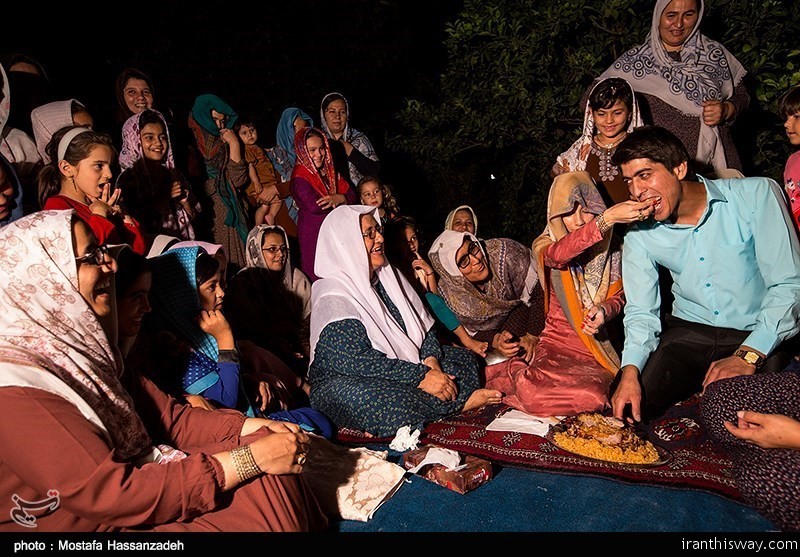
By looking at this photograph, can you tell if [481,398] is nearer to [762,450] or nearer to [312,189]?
[762,450]

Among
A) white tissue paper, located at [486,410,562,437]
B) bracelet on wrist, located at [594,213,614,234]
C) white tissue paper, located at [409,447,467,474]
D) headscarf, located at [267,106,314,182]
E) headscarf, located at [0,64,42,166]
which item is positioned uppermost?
headscarf, located at [0,64,42,166]

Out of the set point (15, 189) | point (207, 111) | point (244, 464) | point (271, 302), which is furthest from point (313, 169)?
point (244, 464)

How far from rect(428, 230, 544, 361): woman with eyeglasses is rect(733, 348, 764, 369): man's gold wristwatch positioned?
1.55 m

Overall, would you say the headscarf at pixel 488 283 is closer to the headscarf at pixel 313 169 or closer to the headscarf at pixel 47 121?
the headscarf at pixel 313 169

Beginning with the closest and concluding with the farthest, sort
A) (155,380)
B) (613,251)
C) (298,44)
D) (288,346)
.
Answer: (155,380) → (613,251) → (288,346) → (298,44)

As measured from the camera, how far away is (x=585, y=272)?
11.9 feet

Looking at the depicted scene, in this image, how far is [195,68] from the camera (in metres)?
7.56

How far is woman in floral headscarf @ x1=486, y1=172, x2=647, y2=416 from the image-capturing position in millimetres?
3322

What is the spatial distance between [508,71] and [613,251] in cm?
206

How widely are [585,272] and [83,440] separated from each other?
2874mm

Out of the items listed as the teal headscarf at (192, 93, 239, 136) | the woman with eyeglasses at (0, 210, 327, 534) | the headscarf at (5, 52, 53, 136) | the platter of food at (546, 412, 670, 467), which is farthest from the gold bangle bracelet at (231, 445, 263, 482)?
the teal headscarf at (192, 93, 239, 136)

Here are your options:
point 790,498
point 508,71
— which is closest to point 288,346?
point 508,71

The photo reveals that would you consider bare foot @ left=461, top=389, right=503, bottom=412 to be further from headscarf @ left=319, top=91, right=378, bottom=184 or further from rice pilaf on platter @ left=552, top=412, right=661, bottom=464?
headscarf @ left=319, top=91, right=378, bottom=184

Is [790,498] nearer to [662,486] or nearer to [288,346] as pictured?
[662,486]
